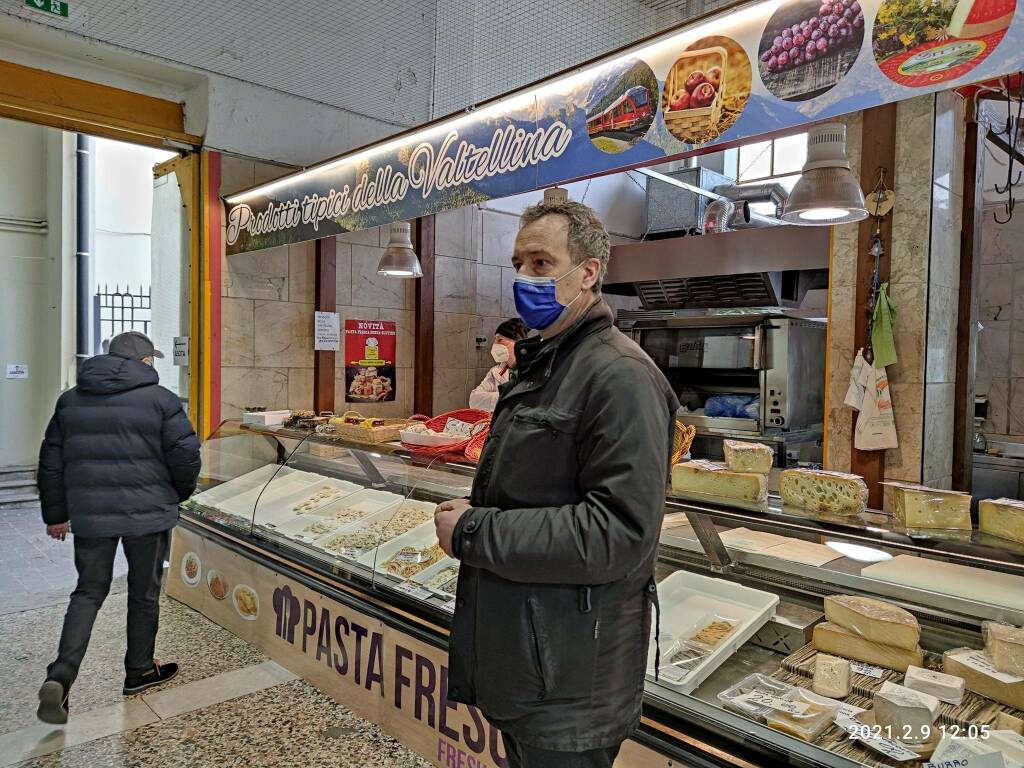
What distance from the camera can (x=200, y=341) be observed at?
18.9 ft

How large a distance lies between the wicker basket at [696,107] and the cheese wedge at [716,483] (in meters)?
1.19

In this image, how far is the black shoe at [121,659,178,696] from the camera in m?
3.50

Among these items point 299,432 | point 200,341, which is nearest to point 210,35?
point 200,341

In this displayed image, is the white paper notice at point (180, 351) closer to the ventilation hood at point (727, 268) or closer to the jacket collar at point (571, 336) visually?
the ventilation hood at point (727, 268)

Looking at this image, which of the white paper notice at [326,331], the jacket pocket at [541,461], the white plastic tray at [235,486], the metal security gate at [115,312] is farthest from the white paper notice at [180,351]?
the jacket pocket at [541,461]

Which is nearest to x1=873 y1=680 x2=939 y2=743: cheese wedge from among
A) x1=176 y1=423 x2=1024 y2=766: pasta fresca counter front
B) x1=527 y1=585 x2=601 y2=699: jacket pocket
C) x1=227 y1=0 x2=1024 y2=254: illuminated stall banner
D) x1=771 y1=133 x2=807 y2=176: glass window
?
x1=176 y1=423 x2=1024 y2=766: pasta fresca counter front

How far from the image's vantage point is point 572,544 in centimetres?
146

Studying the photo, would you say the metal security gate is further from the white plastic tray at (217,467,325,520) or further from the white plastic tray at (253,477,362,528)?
the white plastic tray at (253,477,362,528)

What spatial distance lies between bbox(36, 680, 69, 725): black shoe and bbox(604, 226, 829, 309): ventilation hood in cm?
537

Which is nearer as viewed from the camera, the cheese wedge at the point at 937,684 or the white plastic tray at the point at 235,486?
the cheese wedge at the point at 937,684

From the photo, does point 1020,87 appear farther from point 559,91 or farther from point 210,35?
point 210,35

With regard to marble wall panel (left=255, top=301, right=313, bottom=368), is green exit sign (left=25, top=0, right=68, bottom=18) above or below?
above

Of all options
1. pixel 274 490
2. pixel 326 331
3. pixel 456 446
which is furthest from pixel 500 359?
pixel 456 446

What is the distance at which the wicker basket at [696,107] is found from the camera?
2.42 metres
